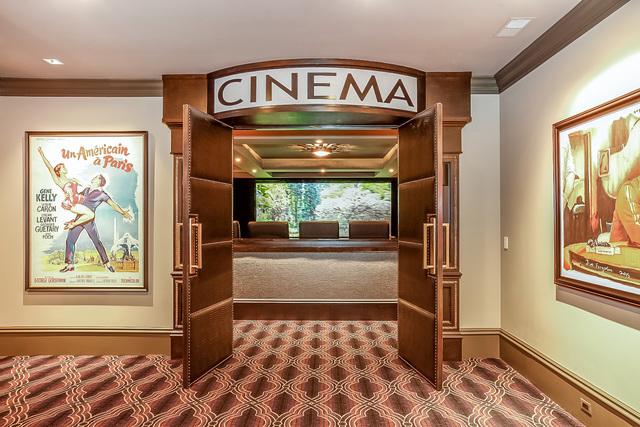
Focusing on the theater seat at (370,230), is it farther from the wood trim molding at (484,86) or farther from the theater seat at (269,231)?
the wood trim molding at (484,86)

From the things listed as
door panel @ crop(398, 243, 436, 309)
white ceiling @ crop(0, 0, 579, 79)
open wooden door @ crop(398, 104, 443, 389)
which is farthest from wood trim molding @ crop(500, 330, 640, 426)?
white ceiling @ crop(0, 0, 579, 79)

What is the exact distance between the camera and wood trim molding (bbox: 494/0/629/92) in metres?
2.48

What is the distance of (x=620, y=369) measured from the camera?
2.40 m

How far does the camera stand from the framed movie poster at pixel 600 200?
224 cm

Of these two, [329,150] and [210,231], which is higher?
[329,150]

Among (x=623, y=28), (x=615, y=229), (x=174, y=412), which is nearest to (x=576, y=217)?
(x=615, y=229)

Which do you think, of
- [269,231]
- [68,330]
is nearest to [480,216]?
[269,231]

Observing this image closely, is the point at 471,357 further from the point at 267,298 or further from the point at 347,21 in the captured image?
the point at 347,21

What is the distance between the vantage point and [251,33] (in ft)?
9.73

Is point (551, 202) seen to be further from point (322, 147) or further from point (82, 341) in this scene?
point (322, 147)

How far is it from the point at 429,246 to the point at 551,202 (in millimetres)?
958

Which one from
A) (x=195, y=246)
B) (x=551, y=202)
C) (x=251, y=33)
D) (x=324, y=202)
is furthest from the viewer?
(x=324, y=202)

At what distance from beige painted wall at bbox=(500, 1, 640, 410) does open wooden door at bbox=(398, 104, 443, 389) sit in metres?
0.81

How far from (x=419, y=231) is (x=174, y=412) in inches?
91.7
